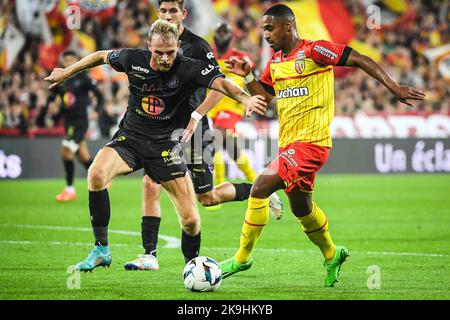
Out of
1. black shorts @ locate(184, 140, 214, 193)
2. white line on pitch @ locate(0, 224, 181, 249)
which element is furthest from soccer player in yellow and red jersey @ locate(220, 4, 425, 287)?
white line on pitch @ locate(0, 224, 181, 249)

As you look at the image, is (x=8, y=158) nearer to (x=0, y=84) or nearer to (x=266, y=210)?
(x=0, y=84)

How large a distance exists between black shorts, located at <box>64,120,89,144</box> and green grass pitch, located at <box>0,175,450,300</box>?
1.20 m

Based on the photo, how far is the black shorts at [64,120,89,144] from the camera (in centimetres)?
1727

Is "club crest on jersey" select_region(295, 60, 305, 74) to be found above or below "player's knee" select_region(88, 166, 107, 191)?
above

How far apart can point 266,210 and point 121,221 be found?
6.30 m

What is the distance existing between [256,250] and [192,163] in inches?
53.4

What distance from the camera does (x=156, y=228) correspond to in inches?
377

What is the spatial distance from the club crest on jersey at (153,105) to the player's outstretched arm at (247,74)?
2.65 ft

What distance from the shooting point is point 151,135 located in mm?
8672

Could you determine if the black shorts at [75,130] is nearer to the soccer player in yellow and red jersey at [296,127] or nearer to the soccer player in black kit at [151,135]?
the soccer player in black kit at [151,135]

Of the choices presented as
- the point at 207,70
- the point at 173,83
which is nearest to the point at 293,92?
the point at 207,70

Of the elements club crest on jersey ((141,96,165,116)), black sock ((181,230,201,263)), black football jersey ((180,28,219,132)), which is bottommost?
black sock ((181,230,201,263))

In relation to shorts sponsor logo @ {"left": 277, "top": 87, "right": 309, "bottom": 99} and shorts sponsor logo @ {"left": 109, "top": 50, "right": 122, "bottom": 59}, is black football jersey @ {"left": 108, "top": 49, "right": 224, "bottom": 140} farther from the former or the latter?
shorts sponsor logo @ {"left": 277, "top": 87, "right": 309, "bottom": 99}
